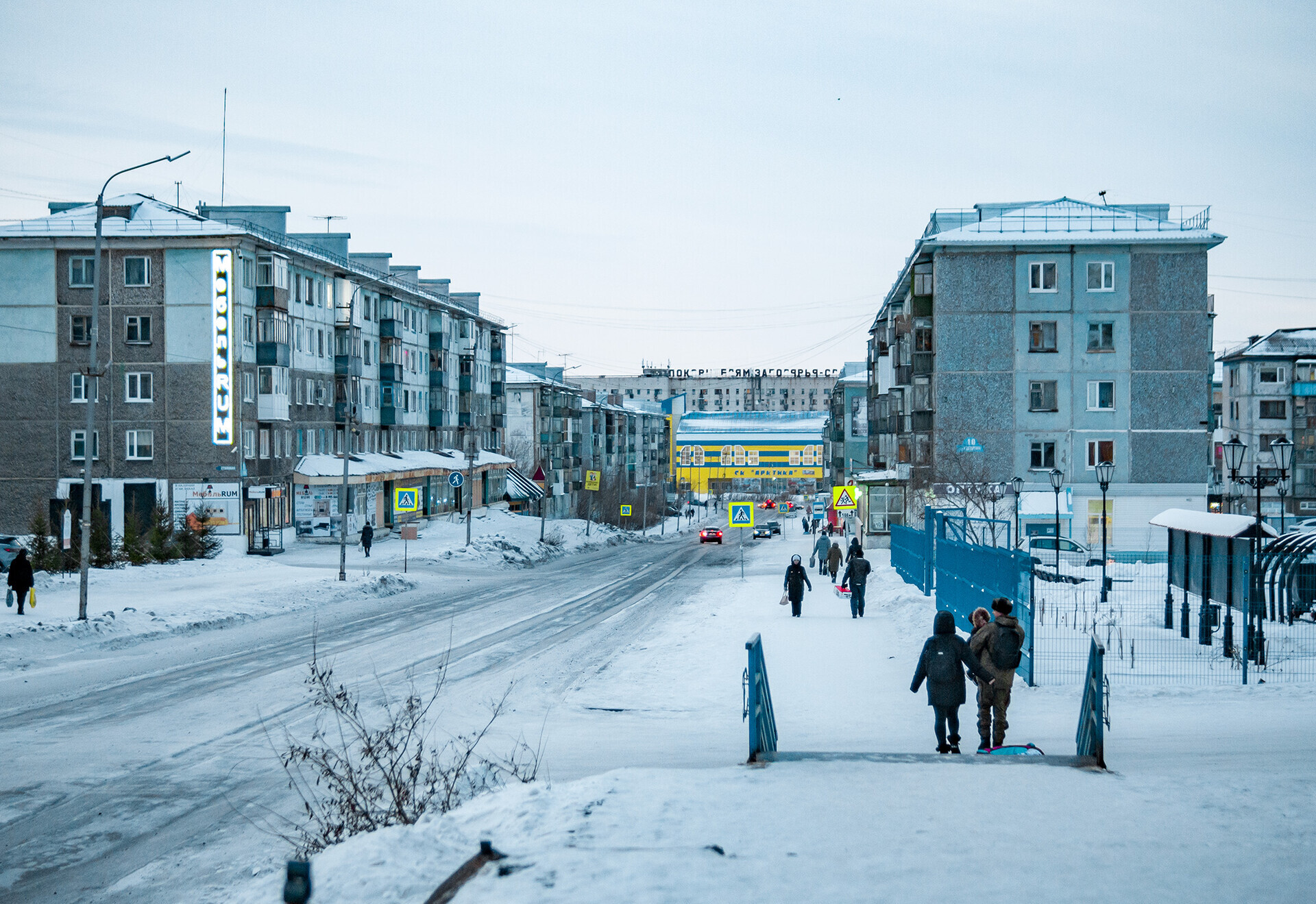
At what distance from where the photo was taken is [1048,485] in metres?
50.1

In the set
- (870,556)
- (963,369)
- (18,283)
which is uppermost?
(18,283)

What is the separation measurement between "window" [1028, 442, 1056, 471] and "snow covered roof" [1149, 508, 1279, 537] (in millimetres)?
28370

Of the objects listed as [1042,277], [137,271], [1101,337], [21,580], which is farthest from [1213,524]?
[137,271]

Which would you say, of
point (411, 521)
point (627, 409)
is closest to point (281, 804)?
point (411, 521)

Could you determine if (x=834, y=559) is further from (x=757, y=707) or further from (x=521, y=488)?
(x=521, y=488)

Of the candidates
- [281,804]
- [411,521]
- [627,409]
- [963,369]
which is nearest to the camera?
[281,804]

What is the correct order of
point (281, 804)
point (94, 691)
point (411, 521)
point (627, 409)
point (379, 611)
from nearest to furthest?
point (281, 804)
point (94, 691)
point (379, 611)
point (411, 521)
point (627, 409)

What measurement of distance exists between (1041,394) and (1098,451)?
354 centimetres

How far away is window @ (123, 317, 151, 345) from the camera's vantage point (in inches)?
1869

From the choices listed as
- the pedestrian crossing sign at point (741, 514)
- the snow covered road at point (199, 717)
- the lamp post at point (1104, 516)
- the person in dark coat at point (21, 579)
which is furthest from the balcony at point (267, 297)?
the lamp post at point (1104, 516)

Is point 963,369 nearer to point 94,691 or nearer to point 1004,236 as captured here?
point 1004,236

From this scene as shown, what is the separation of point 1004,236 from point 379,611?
33187 millimetres

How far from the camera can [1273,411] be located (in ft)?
278

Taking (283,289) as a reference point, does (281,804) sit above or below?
below
